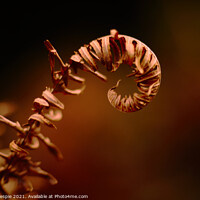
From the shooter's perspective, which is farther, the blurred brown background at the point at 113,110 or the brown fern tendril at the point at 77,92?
the blurred brown background at the point at 113,110

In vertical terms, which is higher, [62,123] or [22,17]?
[22,17]

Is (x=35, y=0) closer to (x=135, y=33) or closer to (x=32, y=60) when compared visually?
(x=32, y=60)

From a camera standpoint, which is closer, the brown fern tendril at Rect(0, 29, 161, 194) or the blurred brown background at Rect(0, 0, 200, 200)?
the brown fern tendril at Rect(0, 29, 161, 194)

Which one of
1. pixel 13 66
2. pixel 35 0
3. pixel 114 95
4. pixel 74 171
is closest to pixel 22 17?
pixel 35 0

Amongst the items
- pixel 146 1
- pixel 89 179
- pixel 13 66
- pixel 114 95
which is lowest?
pixel 89 179

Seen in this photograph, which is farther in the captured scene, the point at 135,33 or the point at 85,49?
the point at 135,33
